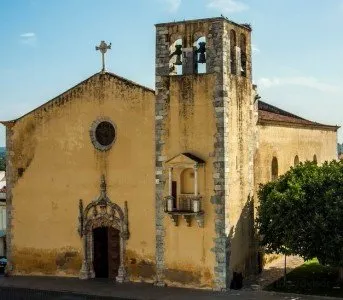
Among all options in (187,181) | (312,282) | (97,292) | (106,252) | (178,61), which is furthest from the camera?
Result: (106,252)

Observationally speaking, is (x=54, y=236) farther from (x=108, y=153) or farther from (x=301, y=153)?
(x=301, y=153)

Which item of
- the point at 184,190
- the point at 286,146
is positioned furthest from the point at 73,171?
the point at 286,146

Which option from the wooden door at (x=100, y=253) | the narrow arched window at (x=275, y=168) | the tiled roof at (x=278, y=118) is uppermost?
the tiled roof at (x=278, y=118)

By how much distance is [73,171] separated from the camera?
25594mm

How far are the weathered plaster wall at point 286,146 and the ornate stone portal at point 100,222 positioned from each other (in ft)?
20.1

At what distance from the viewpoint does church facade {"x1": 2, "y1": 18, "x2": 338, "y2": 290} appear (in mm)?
22891

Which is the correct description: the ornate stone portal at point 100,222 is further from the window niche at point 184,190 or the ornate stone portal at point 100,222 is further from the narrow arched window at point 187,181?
the narrow arched window at point 187,181

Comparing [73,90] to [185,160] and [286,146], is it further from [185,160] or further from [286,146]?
[286,146]

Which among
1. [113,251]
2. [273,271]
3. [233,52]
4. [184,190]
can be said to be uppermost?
[233,52]

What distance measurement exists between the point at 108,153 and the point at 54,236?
4.45 m

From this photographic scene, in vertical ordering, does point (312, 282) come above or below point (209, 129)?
below

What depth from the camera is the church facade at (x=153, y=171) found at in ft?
75.1

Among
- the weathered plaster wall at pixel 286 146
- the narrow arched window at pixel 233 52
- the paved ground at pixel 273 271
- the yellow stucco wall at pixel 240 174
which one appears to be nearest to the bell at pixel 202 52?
the narrow arched window at pixel 233 52

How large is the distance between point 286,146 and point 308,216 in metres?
7.94
